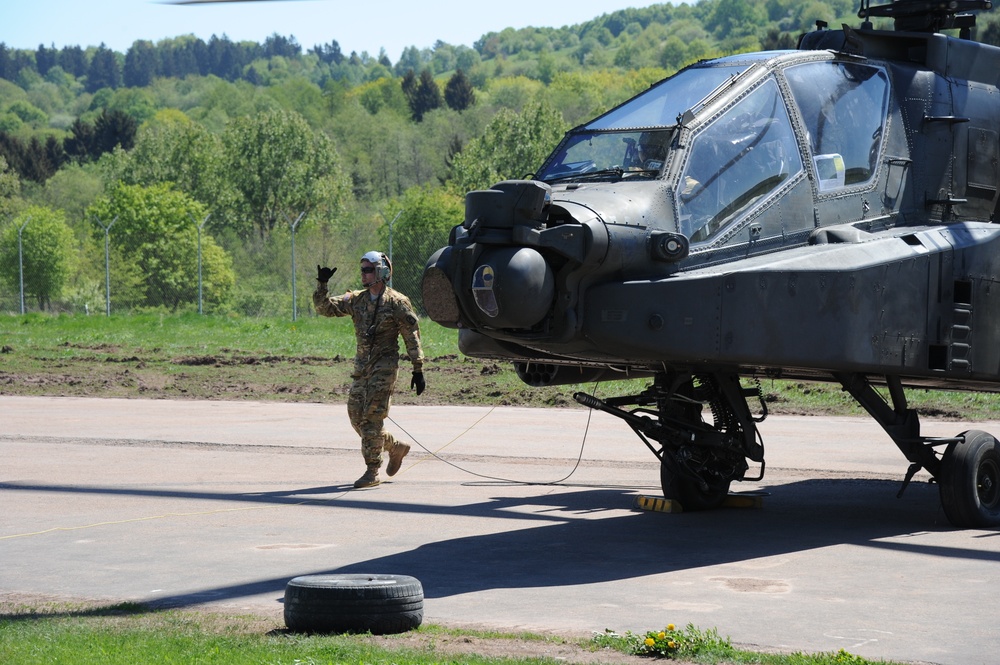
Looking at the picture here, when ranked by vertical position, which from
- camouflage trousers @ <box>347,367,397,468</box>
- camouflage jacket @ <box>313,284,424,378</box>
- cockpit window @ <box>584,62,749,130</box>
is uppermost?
cockpit window @ <box>584,62,749,130</box>

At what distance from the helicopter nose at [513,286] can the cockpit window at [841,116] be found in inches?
110

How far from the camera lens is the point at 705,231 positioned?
30.0ft

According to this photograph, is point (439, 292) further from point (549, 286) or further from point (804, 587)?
point (804, 587)

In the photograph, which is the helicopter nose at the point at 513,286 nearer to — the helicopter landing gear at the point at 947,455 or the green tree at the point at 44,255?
the helicopter landing gear at the point at 947,455

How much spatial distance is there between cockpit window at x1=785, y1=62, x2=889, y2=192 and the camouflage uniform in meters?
4.49

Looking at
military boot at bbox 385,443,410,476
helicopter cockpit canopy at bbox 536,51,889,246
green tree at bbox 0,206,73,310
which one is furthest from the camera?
green tree at bbox 0,206,73,310

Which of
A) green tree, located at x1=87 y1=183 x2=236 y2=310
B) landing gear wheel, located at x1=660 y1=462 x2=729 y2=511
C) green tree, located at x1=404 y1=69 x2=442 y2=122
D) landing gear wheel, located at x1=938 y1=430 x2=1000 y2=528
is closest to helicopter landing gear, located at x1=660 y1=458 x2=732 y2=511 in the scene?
landing gear wheel, located at x1=660 y1=462 x2=729 y2=511

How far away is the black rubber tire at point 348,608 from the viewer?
6.60 m

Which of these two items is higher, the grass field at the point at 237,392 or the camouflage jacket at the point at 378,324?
the camouflage jacket at the point at 378,324

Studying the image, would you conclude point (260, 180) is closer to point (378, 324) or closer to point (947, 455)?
point (378, 324)

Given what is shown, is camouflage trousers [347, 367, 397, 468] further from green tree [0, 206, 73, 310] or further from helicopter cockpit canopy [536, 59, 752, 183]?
green tree [0, 206, 73, 310]

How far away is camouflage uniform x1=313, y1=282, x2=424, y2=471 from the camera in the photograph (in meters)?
12.9

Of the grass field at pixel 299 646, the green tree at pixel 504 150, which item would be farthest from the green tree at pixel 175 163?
the grass field at pixel 299 646

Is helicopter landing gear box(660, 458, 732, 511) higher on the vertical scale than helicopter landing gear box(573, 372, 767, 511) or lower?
lower
